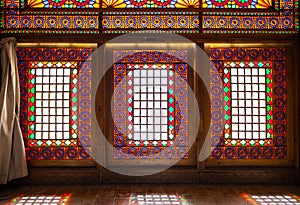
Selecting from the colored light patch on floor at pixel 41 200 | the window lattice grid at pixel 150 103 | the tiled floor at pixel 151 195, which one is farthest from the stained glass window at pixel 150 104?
the colored light patch on floor at pixel 41 200

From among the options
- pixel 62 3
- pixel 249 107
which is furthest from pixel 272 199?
pixel 62 3

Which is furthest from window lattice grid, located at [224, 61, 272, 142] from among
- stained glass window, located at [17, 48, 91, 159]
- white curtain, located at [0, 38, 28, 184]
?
white curtain, located at [0, 38, 28, 184]

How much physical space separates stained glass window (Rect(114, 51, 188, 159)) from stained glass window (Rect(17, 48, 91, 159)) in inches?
15.7

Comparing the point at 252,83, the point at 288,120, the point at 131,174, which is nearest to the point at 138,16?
the point at 252,83

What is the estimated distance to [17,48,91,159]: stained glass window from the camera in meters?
4.08

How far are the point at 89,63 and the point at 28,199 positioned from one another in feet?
5.52

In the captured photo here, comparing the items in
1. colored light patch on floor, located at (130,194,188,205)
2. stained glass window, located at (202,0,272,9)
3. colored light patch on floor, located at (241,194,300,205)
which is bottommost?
colored light patch on floor, located at (241,194,300,205)

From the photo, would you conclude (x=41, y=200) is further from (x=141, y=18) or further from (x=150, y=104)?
(x=141, y=18)

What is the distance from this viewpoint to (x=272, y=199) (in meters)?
3.48

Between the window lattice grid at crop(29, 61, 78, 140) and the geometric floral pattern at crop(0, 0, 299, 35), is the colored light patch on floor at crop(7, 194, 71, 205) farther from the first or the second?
the geometric floral pattern at crop(0, 0, 299, 35)

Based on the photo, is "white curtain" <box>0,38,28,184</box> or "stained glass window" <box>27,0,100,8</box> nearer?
"white curtain" <box>0,38,28,184</box>

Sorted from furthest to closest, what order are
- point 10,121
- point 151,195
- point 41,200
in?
1. point 10,121
2. point 151,195
3. point 41,200

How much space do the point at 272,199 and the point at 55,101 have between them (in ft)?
8.79

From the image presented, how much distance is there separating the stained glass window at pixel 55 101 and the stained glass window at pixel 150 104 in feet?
1.31
